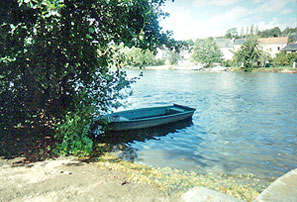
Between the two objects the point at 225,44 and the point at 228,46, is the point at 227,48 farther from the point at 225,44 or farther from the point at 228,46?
the point at 225,44

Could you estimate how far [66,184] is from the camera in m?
5.74

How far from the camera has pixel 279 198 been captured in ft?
15.9

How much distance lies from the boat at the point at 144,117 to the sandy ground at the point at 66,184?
3699 mm

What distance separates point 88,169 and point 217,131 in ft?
28.9

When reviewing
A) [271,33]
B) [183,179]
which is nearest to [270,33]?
[271,33]

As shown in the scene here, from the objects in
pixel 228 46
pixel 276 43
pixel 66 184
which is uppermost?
pixel 276 43

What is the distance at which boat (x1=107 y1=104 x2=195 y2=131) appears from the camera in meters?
11.4

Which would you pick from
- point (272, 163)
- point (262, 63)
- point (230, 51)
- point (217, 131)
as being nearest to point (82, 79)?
point (272, 163)

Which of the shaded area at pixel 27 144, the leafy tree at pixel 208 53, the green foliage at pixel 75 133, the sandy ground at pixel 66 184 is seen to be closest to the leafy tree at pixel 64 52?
the green foliage at pixel 75 133

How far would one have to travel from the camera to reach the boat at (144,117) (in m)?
11.4

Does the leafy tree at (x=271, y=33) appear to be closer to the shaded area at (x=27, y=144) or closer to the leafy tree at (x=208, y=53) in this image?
the leafy tree at (x=208, y=53)

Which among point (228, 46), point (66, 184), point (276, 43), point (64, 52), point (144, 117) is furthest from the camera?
point (228, 46)

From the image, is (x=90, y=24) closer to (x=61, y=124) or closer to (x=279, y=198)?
(x=61, y=124)

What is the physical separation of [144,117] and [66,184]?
8.94m
